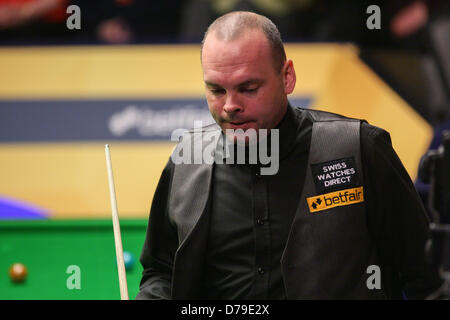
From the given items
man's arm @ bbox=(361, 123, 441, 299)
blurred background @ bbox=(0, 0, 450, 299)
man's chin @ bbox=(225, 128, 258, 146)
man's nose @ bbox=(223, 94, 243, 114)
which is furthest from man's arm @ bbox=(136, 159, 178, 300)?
blurred background @ bbox=(0, 0, 450, 299)

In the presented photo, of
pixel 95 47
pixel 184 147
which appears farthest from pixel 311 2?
pixel 184 147

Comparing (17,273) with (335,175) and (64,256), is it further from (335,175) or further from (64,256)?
(335,175)

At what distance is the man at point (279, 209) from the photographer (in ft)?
6.81

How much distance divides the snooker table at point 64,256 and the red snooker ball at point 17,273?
0.06ft

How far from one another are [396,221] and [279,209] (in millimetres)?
322

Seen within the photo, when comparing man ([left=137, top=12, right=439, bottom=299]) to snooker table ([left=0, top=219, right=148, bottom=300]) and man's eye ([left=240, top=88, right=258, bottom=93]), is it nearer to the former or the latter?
man's eye ([left=240, top=88, right=258, bottom=93])

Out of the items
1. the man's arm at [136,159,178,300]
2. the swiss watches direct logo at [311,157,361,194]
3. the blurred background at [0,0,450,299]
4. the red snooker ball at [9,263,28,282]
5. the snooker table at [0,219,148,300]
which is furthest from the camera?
the blurred background at [0,0,450,299]

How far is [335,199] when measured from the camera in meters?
2.13

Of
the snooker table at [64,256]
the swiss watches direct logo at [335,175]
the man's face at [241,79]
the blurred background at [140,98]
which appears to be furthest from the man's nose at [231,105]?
the blurred background at [140,98]

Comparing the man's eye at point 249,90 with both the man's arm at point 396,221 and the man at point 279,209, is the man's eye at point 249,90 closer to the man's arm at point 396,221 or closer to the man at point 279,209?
the man at point 279,209

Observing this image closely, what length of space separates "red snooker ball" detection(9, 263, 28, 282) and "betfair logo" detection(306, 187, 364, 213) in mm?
1232

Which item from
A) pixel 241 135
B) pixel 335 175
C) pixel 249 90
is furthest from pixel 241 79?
pixel 335 175

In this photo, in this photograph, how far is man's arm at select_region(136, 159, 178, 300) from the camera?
2.30 meters

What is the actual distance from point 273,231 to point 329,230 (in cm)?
16
